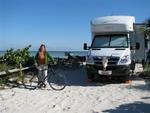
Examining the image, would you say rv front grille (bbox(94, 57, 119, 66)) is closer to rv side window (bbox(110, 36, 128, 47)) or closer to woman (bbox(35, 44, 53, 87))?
rv side window (bbox(110, 36, 128, 47))

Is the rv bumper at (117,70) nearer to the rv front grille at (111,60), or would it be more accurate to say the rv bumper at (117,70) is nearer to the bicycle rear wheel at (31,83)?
the rv front grille at (111,60)

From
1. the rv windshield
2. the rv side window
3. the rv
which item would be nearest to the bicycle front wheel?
the rv

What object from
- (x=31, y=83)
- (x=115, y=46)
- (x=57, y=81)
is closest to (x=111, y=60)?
(x=115, y=46)

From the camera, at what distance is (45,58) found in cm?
1612

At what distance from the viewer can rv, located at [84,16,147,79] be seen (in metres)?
17.4

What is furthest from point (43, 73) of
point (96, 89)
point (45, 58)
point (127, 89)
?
point (127, 89)

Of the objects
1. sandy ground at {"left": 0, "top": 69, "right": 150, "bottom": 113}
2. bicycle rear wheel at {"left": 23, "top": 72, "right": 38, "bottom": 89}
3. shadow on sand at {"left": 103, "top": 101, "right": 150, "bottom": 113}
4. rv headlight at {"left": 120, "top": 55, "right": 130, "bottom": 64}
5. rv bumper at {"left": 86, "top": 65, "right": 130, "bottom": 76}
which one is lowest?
shadow on sand at {"left": 103, "top": 101, "right": 150, "bottom": 113}

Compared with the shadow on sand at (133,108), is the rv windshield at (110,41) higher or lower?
higher

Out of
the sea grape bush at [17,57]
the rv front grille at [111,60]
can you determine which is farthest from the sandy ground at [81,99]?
the sea grape bush at [17,57]

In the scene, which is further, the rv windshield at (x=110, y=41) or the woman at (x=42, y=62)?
the rv windshield at (x=110, y=41)

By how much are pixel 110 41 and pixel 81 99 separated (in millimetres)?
6011

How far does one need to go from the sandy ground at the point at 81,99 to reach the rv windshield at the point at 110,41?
7.28 feet

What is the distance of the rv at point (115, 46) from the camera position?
1741 centimetres

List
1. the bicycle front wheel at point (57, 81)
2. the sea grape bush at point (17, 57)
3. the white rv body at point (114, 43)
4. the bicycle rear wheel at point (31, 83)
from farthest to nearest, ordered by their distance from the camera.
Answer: the sea grape bush at point (17, 57) → the white rv body at point (114, 43) → the bicycle rear wheel at point (31, 83) → the bicycle front wheel at point (57, 81)
